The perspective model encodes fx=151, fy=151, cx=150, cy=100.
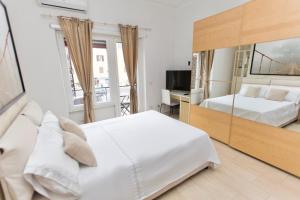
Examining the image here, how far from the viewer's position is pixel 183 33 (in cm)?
381

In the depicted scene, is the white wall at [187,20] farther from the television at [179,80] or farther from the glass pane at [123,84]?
the glass pane at [123,84]

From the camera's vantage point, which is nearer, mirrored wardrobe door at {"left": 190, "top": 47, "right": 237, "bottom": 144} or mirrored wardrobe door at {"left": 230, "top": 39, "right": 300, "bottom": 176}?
mirrored wardrobe door at {"left": 230, "top": 39, "right": 300, "bottom": 176}

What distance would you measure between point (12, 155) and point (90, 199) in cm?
61

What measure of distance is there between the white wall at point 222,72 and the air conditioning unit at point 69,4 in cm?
253

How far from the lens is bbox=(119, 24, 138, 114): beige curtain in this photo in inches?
128

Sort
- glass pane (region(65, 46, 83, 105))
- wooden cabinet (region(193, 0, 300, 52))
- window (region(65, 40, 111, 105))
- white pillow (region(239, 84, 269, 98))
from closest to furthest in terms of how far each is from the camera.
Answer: wooden cabinet (region(193, 0, 300, 52)), white pillow (region(239, 84, 269, 98)), glass pane (region(65, 46, 83, 105)), window (region(65, 40, 111, 105))

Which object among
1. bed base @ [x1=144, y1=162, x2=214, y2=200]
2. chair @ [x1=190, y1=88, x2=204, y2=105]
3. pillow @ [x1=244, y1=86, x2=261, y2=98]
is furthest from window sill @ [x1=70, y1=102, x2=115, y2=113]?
pillow @ [x1=244, y1=86, x2=261, y2=98]

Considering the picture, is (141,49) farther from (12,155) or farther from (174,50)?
(12,155)

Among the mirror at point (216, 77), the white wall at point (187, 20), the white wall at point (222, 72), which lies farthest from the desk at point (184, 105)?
the white wall at point (187, 20)

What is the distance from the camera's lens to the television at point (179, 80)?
12.0 ft

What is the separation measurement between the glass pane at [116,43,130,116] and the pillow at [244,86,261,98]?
245 cm

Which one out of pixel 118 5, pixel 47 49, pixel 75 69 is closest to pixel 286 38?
pixel 118 5

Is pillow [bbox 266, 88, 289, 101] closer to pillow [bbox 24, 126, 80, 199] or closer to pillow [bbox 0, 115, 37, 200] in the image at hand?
pillow [bbox 24, 126, 80, 199]

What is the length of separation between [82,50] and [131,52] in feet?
3.34
